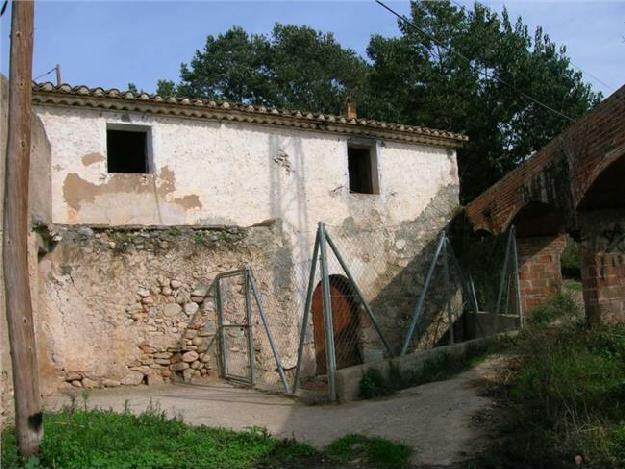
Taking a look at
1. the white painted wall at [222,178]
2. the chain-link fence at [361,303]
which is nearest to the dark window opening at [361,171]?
the white painted wall at [222,178]

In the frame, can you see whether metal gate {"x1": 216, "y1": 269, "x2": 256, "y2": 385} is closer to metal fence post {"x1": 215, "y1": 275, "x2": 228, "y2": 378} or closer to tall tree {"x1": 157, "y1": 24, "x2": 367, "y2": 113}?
metal fence post {"x1": 215, "y1": 275, "x2": 228, "y2": 378}

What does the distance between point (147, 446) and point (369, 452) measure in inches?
73.9

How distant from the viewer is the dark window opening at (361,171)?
45.3 feet

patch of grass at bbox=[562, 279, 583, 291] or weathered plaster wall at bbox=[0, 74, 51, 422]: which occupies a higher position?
weathered plaster wall at bbox=[0, 74, 51, 422]

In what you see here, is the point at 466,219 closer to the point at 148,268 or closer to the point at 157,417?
the point at 148,268

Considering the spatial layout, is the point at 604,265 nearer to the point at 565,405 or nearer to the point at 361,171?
the point at 565,405

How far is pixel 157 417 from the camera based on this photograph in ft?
19.5

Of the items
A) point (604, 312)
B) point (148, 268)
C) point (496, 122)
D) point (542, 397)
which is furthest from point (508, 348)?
point (496, 122)

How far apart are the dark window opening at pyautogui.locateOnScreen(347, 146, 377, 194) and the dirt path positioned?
20.8ft

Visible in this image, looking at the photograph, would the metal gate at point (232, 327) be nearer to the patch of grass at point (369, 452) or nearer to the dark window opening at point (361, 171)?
the patch of grass at point (369, 452)

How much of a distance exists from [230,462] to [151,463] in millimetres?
626

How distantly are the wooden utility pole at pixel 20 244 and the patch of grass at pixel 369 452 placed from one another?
245 cm

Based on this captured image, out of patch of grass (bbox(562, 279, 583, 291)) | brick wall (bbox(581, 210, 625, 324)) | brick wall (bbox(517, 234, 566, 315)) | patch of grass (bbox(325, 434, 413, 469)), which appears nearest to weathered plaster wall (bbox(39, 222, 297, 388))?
patch of grass (bbox(325, 434, 413, 469))

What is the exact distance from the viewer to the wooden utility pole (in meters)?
4.73
